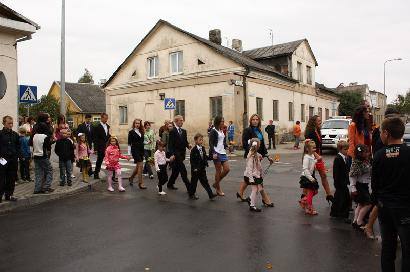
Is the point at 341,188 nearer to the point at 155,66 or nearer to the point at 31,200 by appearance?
the point at 31,200

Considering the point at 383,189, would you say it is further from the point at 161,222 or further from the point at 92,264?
the point at 161,222

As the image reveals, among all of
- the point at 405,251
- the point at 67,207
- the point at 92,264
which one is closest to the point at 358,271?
the point at 405,251

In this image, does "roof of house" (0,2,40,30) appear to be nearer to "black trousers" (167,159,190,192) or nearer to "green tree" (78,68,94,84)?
"black trousers" (167,159,190,192)

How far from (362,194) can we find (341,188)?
0.69m

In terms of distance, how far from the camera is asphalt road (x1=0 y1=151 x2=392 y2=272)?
4.88 meters

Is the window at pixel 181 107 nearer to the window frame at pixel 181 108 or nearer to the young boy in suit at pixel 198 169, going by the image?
the window frame at pixel 181 108

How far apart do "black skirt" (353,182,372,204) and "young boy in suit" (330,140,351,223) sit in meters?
0.61

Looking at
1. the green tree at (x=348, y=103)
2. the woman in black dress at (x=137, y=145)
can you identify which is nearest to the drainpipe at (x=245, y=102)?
the woman in black dress at (x=137, y=145)

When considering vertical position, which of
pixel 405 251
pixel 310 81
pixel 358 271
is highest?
pixel 310 81

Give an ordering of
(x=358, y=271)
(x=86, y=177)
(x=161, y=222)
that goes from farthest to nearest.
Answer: (x=86, y=177), (x=161, y=222), (x=358, y=271)

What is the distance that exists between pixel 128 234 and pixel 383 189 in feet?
12.6

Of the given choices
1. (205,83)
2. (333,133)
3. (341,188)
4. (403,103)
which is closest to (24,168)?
(341,188)

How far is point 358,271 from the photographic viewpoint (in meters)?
4.58

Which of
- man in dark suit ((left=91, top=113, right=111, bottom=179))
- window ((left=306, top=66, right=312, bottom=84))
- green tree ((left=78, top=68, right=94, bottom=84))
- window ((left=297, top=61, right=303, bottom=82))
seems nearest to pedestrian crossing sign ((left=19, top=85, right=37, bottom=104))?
man in dark suit ((left=91, top=113, right=111, bottom=179))
